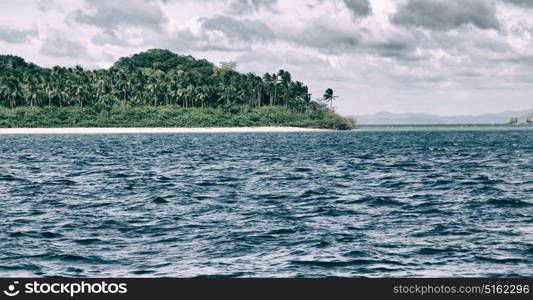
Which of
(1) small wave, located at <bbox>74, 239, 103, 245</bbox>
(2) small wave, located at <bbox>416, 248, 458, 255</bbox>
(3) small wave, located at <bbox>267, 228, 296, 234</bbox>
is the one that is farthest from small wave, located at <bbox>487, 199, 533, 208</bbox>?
(1) small wave, located at <bbox>74, 239, 103, 245</bbox>

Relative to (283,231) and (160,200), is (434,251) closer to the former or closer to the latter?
(283,231)

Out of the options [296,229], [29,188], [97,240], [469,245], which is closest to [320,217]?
[296,229]

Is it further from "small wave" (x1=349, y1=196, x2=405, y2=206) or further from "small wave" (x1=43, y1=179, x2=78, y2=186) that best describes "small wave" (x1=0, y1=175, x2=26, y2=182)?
"small wave" (x1=349, y1=196, x2=405, y2=206)

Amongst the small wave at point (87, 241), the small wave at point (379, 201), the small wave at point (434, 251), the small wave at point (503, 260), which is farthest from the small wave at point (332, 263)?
the small wave at point (379, 201)

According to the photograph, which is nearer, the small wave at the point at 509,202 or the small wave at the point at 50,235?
the small wave at the point at 50,235

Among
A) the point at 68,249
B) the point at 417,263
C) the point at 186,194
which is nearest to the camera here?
the point at 417,263

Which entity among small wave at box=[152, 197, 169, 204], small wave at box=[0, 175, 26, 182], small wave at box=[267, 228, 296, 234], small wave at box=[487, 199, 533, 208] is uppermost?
small wave at box=[487, 199, 533, 208]

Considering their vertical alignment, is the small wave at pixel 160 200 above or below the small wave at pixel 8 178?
above

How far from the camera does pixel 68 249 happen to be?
68.6 feet

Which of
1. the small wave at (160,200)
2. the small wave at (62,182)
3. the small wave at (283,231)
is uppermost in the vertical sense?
the small wave at (283,231)

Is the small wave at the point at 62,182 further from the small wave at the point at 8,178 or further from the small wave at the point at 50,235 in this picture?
the small wave at the point at 50,235

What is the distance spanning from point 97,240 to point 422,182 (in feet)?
87.5

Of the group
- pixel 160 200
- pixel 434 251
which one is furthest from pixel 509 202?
pixel 160 200

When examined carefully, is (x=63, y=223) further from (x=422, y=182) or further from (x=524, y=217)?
(x=422, y=182)
